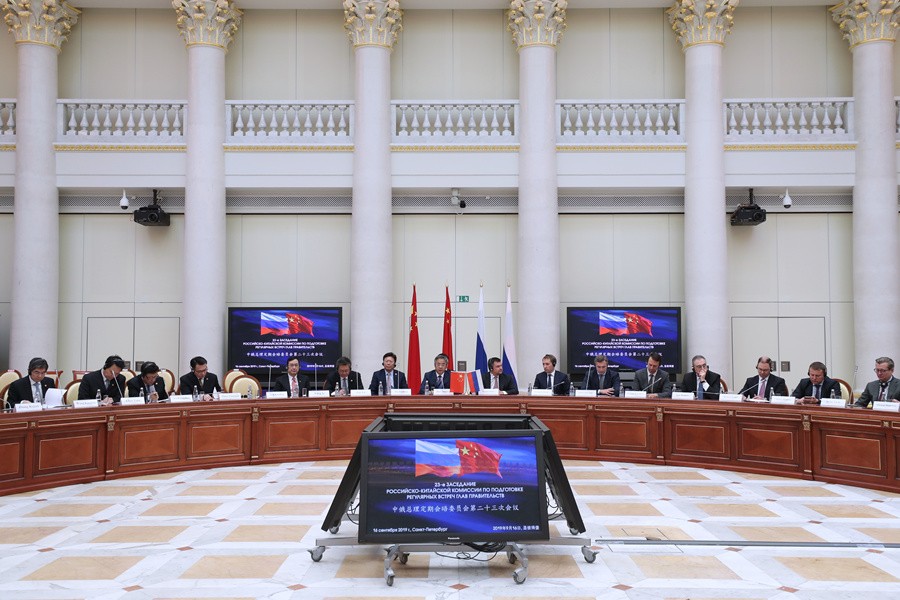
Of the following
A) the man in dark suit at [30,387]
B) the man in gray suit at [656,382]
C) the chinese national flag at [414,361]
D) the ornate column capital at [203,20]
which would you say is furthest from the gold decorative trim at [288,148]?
the man in gray suit at [656,382]

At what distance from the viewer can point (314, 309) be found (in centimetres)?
1306

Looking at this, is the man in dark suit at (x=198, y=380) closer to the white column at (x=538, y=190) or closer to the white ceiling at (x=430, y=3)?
the white column at (x=538, y=190)

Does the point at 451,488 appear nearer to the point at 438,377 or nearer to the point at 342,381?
the point at 342,381

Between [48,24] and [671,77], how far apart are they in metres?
10.9

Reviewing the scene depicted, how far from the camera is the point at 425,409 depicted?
9.62 meters

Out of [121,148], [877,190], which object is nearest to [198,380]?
[121,148]

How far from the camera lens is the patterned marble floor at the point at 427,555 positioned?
4.77 m

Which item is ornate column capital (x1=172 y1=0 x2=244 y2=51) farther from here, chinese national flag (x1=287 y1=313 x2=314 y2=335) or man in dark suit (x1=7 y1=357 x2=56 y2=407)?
man in dark suit (x1=7 y1=357 x2=56 y2=407)

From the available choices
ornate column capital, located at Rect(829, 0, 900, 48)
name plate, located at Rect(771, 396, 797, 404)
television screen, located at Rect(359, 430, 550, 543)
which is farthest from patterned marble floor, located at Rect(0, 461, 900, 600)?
ornate column capital, located at Rect(829, 0, 900, 48)

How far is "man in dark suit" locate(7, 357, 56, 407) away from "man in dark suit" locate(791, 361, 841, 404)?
28.1ft

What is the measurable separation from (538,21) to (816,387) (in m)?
7.44

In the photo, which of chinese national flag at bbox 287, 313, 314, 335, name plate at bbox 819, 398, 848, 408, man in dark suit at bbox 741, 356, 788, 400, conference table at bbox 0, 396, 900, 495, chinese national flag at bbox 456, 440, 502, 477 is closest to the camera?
chinese national flag at bbox 456, 440, 502, 477

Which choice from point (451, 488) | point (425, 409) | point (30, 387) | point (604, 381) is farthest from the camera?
point (604, 381)

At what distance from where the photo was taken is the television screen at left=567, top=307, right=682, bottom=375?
1279 centimetres
